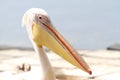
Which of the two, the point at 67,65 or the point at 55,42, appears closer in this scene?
the point at 55,42

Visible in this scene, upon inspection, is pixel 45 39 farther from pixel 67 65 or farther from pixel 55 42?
pixel 67 65

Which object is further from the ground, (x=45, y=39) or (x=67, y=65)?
(x=67, y=65)

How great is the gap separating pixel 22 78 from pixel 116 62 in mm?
1746

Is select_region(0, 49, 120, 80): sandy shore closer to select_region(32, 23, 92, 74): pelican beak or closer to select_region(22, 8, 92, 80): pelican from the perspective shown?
select_region(22, 8, 92, 80): pelican

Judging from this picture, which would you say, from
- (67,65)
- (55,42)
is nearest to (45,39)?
(55,42)

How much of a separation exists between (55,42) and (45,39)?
0.10 metres

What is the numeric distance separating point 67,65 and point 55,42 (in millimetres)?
1571

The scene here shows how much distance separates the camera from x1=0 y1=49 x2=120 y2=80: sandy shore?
361 cm

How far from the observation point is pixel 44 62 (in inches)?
117

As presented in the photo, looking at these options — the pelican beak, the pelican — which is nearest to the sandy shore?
the pelican

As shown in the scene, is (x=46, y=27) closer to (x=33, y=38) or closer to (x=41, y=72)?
(x=33, y=38)

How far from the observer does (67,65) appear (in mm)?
4293

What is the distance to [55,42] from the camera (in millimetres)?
2746

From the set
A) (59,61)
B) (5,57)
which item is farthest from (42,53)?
(5,57)
